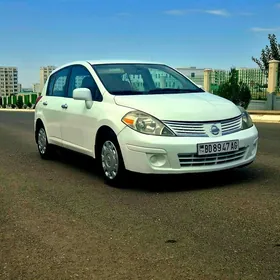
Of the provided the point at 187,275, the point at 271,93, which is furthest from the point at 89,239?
the point at 271,93

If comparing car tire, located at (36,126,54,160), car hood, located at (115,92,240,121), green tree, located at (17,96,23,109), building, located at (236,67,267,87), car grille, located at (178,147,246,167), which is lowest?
green tree, located at (17,96,23,109)

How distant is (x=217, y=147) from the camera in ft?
18.4

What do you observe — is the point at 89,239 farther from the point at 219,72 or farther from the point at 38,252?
the point at 219,72

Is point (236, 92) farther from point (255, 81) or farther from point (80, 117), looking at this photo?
point (80, 117)

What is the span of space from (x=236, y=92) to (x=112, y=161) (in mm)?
19044

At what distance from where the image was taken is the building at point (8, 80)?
10494 cm

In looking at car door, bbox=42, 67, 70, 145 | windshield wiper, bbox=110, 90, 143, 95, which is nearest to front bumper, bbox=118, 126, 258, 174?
windshield wiper, bbox=110, 90, 143, 95

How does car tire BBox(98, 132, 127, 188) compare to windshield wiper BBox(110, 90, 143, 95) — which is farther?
windshield wiper BBox(110, 90, 143, 95)

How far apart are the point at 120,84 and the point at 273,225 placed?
315cm

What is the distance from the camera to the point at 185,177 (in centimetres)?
646

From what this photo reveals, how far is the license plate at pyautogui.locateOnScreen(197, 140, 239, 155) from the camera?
5520 mm

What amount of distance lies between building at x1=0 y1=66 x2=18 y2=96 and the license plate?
104 meters

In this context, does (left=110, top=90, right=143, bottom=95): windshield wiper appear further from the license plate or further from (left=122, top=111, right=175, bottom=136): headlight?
the license plate

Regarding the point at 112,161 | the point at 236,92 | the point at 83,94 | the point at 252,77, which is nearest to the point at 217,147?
the point at 112,161
